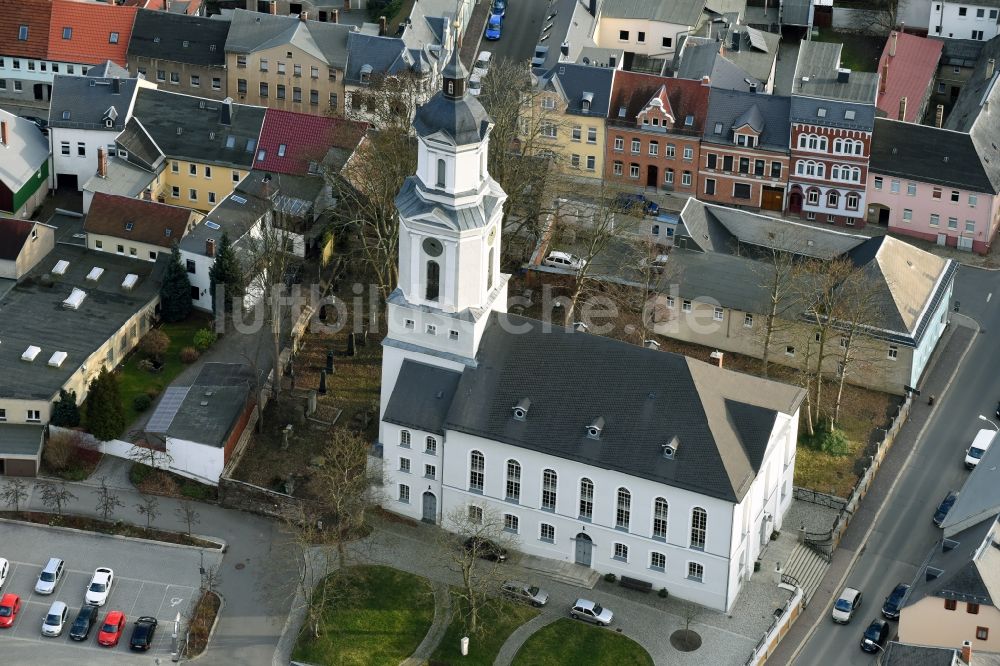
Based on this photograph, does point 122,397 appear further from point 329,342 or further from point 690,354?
point 690,354

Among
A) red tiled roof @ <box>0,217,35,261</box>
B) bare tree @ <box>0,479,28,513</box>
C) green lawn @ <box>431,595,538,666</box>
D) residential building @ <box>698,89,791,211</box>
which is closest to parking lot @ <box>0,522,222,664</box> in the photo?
bare tree @ <box>0,479,28,513</box>

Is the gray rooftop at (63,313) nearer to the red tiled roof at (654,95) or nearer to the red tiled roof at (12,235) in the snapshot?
the red tiled roof at (12,235)

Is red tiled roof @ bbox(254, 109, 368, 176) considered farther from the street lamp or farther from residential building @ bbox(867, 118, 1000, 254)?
the street lamp

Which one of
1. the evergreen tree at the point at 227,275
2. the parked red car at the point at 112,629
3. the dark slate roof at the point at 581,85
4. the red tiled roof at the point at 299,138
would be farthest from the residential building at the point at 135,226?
the parked red car at the point at 112,629

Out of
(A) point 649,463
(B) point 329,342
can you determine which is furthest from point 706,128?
(A) point 649,463

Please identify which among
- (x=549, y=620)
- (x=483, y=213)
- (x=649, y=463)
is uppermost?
(x=483, y=213)

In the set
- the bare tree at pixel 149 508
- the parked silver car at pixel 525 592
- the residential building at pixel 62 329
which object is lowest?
the bare tree at pixel 149 508

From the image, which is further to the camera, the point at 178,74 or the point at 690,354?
the point at 178,74
